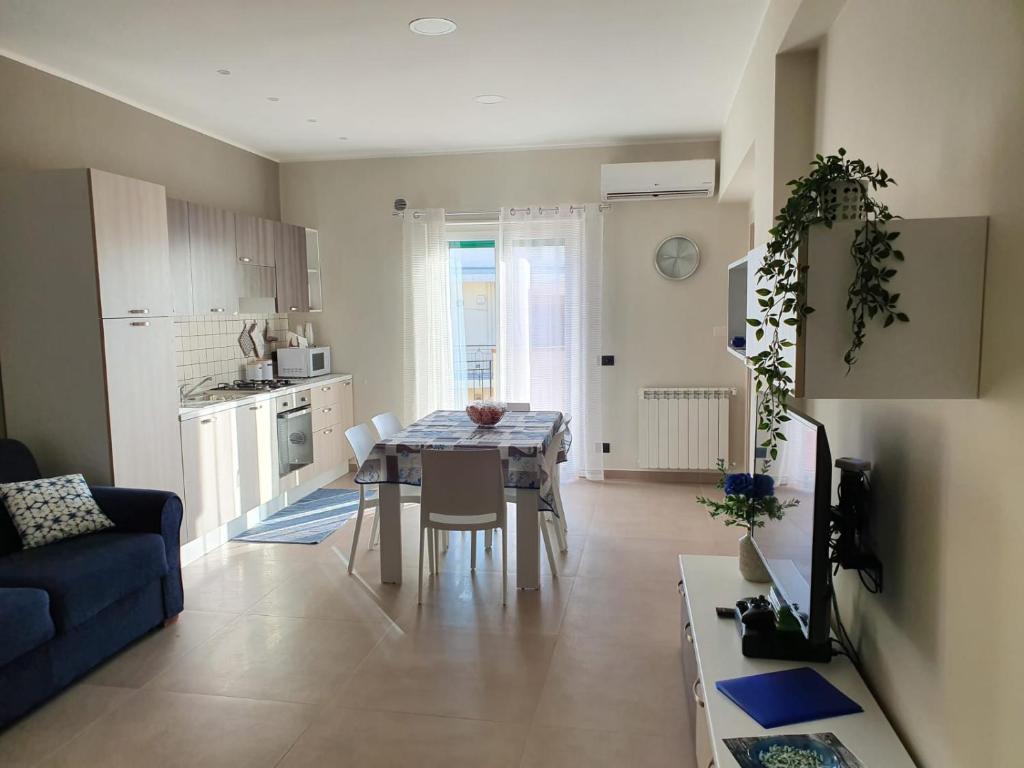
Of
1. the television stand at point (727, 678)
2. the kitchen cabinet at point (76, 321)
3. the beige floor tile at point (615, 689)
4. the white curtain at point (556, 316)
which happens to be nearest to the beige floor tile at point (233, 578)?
the kitchen cabinet at point (76, 321)

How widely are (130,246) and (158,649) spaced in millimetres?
2110

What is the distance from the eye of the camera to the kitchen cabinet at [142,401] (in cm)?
377

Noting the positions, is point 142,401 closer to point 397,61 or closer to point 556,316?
point 397,61

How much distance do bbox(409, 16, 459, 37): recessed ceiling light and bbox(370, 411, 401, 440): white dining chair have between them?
235 centimetres

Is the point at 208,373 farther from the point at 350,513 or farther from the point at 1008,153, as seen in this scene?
the point at 1008,153

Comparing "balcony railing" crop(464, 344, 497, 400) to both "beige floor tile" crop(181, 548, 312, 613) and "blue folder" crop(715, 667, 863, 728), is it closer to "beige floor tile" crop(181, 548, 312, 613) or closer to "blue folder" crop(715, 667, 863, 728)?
"beige floor tile" crop(181, 548, 312, 613)

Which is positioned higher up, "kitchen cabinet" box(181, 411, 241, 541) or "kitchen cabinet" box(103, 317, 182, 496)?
"kitchen cabinet" box(103, 317, 182, 496)

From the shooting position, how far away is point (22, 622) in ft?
8.55

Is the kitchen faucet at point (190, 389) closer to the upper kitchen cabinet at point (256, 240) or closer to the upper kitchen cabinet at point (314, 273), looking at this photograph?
the upper kitchen cabinet at point (256, 240)

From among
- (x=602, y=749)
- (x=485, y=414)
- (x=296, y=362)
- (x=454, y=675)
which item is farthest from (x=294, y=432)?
(x=602, y=749)

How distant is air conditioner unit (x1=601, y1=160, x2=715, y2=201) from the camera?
18.5 feet

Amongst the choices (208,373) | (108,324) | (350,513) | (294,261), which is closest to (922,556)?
(108,324)

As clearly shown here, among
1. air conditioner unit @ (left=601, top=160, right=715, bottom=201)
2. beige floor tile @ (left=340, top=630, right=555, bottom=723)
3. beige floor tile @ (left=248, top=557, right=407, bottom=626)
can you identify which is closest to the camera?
beige floor tile @ (left=340, top=630, right=555, bottom=723)

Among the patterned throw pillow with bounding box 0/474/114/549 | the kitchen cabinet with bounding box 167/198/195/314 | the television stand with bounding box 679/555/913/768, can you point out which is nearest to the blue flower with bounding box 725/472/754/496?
the television stand with bounding box 679/555/913/768
